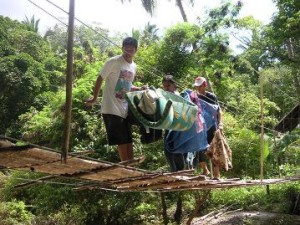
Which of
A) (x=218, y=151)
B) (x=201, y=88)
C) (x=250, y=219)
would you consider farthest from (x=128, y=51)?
(x=250, y=219)

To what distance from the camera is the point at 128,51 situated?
2.64 m

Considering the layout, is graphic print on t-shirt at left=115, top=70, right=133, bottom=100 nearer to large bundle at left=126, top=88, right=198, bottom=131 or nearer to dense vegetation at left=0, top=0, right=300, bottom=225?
large bundle at left=126, top=88, right=198, bottom=131

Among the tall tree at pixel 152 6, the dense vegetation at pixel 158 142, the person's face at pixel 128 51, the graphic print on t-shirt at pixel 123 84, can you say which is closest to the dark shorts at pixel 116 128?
the graphic print on t-shirt at pixel 123 84

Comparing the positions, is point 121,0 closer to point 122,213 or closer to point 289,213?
point 122,213

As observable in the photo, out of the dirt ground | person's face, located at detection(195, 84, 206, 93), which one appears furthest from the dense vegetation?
person's face, located at detection(195, 84, 206, 93)

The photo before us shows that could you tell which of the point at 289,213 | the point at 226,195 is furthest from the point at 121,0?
the point at 289,213

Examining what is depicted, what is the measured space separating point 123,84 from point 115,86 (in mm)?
56

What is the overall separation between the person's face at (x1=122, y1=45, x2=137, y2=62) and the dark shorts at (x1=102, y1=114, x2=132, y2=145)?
400 millimetres

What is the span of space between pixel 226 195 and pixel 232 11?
470 cm

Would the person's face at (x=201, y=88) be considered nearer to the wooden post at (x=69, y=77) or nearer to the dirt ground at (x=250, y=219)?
the wooden post at (x=69, y=77)

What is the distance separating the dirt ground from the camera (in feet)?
19.9

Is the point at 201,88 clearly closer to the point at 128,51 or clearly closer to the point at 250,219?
the point at 128,51

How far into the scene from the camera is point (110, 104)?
257 centimetres

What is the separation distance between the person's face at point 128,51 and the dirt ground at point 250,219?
12.6 feet
